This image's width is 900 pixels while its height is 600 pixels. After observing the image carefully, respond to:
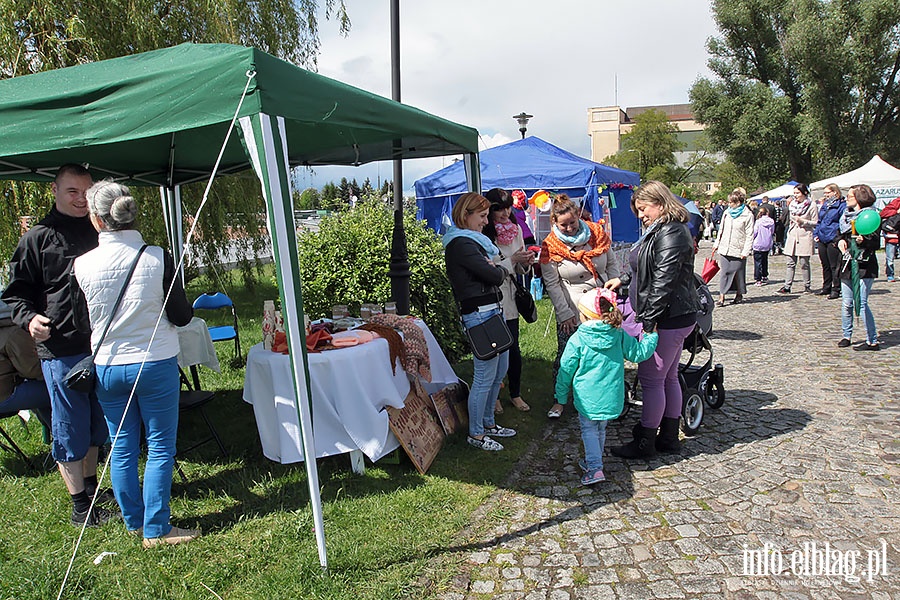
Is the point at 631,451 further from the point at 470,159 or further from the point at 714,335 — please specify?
the point at 714,335

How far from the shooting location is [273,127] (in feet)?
9.04

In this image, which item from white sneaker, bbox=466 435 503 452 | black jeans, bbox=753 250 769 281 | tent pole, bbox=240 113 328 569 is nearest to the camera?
tent pole, bbox=240 113 328 569

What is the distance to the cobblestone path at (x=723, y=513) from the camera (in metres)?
2.82

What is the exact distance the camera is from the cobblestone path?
9.25 feet

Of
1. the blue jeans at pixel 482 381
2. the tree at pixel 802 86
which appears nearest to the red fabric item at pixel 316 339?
the blue jeans at pixel 482 381

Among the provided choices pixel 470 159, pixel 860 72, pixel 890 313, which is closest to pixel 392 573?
pixel 470 159

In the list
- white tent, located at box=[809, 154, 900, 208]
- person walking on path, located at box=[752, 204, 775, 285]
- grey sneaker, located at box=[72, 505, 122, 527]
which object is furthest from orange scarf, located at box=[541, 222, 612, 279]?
white tent, located at box=[809, 154, 900, 208]

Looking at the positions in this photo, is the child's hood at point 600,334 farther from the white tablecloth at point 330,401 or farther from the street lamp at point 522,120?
the street lamp at point 522,120

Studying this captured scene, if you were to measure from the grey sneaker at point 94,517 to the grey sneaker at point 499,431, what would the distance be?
8.21 feet

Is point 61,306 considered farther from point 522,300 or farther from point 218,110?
point 522,300

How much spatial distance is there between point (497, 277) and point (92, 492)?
2.82 meters

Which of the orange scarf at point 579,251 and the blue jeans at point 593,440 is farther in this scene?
the orange scarf at point 579,251

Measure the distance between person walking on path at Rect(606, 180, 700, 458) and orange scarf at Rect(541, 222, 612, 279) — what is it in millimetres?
551

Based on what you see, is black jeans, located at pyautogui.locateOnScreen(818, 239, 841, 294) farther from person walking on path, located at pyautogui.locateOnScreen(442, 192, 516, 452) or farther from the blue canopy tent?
person walking on path, located at pyautogui.locateOnScreen(442, 192, 516, 452)
